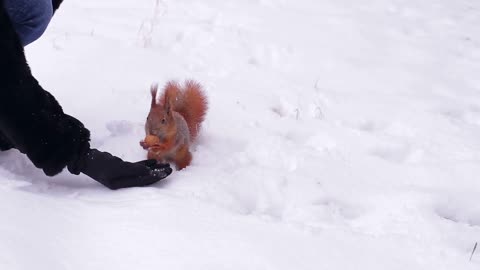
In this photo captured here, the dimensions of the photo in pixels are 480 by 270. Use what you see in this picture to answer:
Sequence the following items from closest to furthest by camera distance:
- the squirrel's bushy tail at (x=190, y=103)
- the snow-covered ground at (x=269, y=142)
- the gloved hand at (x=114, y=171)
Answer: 1. the snow-covered ground at (x=269, y=142)
2. the gloved hand at (x=114, y=171)
3. the squirrel's bushy tail at (x=190, y=103)

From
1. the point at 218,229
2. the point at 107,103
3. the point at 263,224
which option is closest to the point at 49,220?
the point at 218,229

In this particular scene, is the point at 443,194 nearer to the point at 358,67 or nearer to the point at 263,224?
the point at 263,224

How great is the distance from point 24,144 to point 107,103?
689mm

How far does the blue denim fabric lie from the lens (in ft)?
5.34

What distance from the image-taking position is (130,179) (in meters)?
1.70

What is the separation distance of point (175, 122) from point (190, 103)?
0.63 ft

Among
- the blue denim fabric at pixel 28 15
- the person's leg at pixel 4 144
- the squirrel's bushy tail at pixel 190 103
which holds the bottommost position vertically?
the person's leg at pixel 4 144

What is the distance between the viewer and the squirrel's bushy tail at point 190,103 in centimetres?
200

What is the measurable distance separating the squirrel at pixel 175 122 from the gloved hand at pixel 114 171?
0.12 meters

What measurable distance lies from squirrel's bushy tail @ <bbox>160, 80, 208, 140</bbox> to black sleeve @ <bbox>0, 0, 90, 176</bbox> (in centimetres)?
41

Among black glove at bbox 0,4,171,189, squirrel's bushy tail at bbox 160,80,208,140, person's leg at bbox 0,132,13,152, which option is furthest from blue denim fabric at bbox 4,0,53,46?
squirrel's bushy tail at bbox 160,80,208,140

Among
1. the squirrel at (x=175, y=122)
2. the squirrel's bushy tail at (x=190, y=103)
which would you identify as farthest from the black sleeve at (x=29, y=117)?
the squirrel's bushy tail at (x=190, y=103)

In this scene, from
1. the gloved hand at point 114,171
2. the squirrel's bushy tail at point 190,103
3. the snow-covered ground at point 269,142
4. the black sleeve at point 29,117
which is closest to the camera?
the snow-covered ground at point 269,142

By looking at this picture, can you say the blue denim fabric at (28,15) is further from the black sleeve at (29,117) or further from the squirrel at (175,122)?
the squirrel at (175,122)
